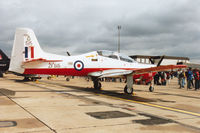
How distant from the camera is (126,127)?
5266 millimetres

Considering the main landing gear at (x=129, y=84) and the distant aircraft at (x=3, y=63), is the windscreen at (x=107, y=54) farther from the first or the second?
the distant aircraft at (x=3, y=63)

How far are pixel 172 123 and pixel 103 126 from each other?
2.22m

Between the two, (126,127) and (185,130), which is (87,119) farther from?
(185,130)

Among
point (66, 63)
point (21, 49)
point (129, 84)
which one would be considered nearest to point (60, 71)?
point (66, 63)

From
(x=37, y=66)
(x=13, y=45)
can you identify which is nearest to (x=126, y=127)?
(x=37, y=66)

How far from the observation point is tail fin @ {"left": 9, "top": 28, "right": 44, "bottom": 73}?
11648 mm

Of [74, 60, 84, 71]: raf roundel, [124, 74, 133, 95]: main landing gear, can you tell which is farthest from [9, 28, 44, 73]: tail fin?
[124, 74, 133, 95]: main landing gear

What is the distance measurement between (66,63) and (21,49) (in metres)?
2.92

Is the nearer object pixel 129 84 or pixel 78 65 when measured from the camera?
pixel 129 84

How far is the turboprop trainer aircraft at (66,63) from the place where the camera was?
11672 millimetres

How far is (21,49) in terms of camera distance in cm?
1170

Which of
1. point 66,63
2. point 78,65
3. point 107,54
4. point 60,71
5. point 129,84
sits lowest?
point 129,84

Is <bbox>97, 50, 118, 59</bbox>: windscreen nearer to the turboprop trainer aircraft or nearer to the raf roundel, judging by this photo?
the turboprop trainer aircraft

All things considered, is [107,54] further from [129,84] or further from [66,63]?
[66,63]
